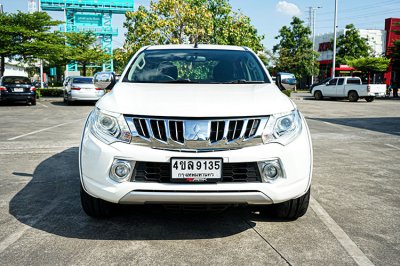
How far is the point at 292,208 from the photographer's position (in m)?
3.39

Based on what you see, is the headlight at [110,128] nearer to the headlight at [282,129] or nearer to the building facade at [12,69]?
the headlight at [282,129]

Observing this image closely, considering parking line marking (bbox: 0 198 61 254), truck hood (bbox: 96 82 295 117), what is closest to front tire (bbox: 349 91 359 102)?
truck hood (bbox: 96 82 295 117)

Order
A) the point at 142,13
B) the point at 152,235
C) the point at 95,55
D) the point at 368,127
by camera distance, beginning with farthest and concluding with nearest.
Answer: the point at 95,55 < the point at 142,13 < the point at 368,127 < the point at 152,235

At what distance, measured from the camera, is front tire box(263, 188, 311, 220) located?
11.0ft

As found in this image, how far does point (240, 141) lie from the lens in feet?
9.57

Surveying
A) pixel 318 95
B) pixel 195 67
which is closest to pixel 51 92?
pixel 318 95

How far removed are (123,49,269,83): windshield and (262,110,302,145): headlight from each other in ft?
3.70

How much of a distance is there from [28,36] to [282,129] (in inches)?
1051

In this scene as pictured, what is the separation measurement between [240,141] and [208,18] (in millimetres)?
28035

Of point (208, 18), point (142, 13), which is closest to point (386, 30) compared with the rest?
point (208, 18)

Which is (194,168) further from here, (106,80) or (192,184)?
(106,80)

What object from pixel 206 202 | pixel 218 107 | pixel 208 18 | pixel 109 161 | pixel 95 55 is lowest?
pixel 206 202

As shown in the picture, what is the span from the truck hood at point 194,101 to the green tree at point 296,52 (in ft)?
168

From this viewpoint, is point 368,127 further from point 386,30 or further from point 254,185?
point 386,30
